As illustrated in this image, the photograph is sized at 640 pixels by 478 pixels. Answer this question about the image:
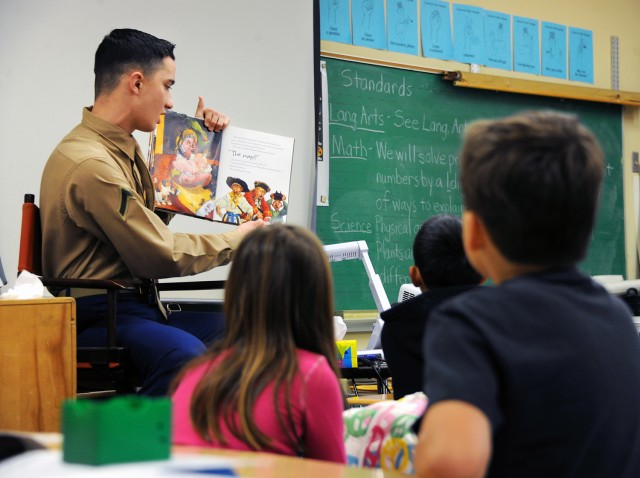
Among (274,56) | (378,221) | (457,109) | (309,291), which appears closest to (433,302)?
(309,291)

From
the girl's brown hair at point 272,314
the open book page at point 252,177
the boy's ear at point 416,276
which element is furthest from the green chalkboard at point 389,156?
the girl's brown hair at point 272,314

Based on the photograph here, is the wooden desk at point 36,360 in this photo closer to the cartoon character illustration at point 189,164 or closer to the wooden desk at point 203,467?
the cartoon character illustration at point 189,164

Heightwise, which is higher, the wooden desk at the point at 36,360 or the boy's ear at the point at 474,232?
the boy's ear at the point at 474,232

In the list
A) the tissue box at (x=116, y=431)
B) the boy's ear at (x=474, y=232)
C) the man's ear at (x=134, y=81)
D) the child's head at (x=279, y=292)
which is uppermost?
the man's ear at (x=134, y=81)

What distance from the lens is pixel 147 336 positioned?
221cm

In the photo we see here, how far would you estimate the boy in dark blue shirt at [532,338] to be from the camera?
77 cm

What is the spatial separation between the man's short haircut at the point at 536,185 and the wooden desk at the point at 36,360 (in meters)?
1.50

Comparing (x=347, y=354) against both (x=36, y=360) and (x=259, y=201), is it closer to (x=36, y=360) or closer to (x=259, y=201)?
(x=259, y=201)

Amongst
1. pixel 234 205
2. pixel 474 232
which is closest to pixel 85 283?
pixel 234 205

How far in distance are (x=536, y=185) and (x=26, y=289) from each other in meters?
1.65

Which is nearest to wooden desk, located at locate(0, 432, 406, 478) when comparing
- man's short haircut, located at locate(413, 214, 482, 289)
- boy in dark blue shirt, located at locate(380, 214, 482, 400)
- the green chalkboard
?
boy in dark blue shirt, located at locate(380, 214, 482, 400)

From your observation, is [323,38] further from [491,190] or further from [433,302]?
[491,190]

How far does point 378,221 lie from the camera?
4.53 meters

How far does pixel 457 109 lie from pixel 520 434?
4.16m
